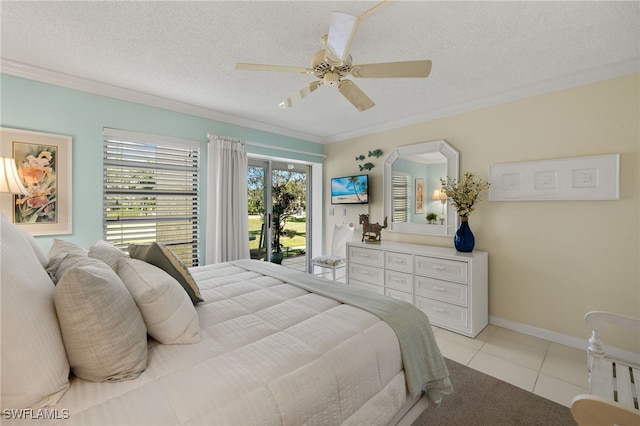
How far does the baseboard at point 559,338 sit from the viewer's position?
7.64ft

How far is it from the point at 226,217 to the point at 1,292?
2796mm

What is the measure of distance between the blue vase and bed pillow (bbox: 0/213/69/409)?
3234mm

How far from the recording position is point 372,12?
1617mm

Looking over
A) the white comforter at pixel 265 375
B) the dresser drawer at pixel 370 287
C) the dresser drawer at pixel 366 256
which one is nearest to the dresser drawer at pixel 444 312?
the dresser drawer at pixel 370 287

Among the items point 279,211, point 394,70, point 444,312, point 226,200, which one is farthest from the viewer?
point 279,211

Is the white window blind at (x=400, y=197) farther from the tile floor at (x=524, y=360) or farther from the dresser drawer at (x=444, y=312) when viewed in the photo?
the tile floor at (x=524, y=360)

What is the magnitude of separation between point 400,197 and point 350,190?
2.85ft

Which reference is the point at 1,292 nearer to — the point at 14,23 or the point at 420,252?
the point at 14,23

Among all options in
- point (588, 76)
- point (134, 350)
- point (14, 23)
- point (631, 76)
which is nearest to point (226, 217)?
point (14, 23)

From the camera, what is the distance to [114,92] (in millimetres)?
2797

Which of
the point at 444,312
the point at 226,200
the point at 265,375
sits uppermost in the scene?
the point at 226,200

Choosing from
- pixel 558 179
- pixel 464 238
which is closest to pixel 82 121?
pixel 464 238

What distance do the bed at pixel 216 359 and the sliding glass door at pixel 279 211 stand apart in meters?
2.69

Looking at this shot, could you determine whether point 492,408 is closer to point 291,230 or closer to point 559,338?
point 559,338
